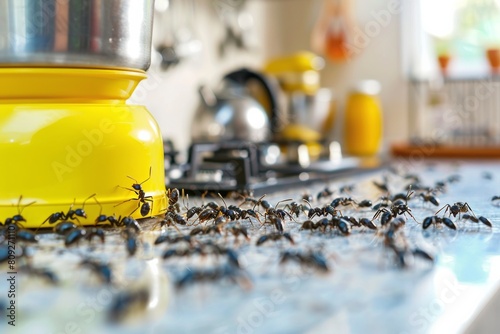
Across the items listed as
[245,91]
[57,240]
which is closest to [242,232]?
[57,240]

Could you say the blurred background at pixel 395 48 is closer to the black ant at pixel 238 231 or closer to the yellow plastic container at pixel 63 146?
the yellow plastic container at pixel 63 146

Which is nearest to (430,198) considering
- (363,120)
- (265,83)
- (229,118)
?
(229,118)

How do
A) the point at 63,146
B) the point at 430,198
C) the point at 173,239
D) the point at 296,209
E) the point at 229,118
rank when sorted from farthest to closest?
1. the point at 229,118
2. the point at 430,198
3. the point at 296,209
4. the point at 63,146
5. the point at 173,239

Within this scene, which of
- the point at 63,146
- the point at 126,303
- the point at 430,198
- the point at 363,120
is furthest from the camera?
the point at 363,120

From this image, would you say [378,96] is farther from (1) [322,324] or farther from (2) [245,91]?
(1) [322,324]

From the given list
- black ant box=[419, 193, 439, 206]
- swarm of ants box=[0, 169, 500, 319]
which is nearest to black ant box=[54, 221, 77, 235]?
swarm of ants box=[0, 169, 500, 319]

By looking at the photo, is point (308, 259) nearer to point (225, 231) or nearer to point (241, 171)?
point (225, 231)

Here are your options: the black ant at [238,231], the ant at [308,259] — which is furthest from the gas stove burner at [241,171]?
the ant at [308,259]
